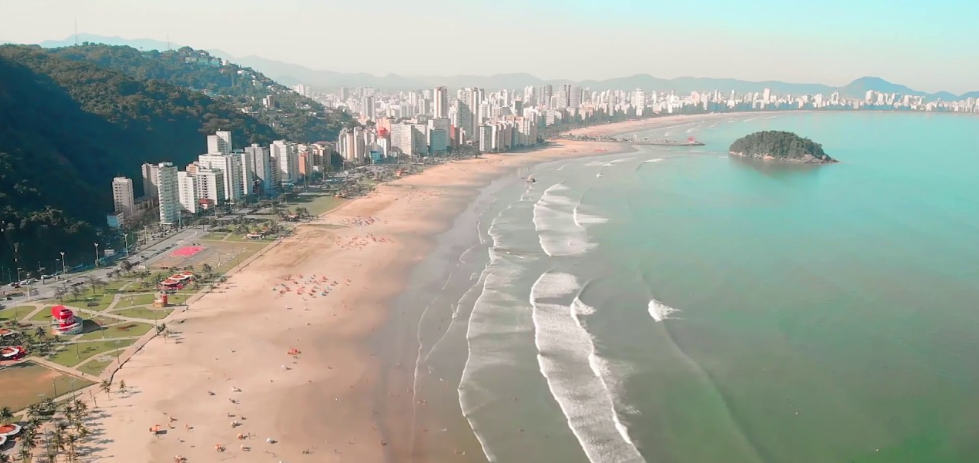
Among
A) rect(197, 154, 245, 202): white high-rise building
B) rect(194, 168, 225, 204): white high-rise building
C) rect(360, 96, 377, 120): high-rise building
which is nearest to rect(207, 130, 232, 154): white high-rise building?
rect(197, 154, 245, 202): white high-rise building

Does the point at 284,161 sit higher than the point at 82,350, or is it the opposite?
the point at 284,161

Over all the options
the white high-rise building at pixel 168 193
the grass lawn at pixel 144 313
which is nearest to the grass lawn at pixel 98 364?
the grass lawn at pixel 144 313

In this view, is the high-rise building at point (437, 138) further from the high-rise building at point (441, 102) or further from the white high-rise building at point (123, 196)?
the white high-rise building at point (123, 196)

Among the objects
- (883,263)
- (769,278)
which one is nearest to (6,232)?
(769,278)

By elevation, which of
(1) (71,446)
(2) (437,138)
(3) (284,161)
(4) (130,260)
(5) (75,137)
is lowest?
(1) (71,446)

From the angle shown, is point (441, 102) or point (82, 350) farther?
point (441, 102)

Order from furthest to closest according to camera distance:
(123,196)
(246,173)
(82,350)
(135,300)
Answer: (246,173) → (123,196) → (135,300) → (82,350)

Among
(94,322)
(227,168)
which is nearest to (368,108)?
(227,168)

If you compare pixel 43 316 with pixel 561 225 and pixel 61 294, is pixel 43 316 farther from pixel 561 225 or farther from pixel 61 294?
pixel 561 225
